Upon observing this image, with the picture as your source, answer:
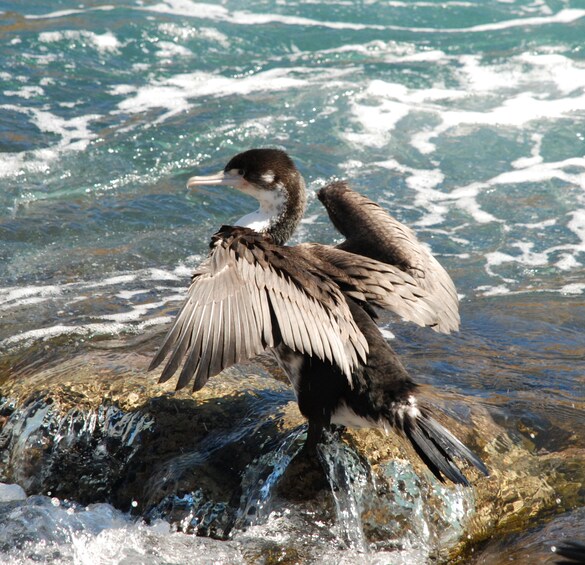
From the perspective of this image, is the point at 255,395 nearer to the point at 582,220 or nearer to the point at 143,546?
the point at 143,546

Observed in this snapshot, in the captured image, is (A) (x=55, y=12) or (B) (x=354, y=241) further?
(A) (x=55, y=12)

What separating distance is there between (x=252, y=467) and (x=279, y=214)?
5.04ft

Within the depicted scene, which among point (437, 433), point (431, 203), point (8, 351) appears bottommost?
point (431, 203)

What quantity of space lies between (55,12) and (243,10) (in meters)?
2.93

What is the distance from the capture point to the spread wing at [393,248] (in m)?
4.43

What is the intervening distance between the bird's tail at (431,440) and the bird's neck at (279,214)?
1521 millimetres

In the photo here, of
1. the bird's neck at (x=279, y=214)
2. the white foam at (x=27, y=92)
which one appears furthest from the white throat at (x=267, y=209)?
the white foam at (x=27, y=92)

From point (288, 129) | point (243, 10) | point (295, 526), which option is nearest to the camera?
point (295, 526)

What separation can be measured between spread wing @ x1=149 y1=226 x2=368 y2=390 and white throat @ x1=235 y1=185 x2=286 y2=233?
959 mm

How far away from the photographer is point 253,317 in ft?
11.8

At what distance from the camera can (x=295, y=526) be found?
12.6 feet

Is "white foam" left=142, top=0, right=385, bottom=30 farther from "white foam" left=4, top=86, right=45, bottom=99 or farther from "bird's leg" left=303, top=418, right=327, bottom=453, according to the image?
"bird's leg" left=303, top=418, right=327, bottom=453

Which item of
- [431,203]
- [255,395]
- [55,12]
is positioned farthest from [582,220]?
[55,12]

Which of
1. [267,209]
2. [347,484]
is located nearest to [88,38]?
[267,209]
